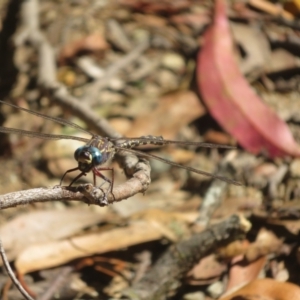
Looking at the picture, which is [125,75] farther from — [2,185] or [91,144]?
[91,144]

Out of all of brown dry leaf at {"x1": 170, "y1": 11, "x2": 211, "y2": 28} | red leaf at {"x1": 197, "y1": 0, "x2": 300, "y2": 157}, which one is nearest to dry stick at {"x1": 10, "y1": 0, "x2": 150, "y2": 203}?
brown dry leaf at {"x1": 170, "y1": 11, "x2": 211, "y2": 28}

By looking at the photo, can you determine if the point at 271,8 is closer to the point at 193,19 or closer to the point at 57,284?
the point at 193,19

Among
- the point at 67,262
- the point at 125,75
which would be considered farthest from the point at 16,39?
the point at 67,262

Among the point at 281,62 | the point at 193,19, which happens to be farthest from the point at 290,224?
the point at 193,19

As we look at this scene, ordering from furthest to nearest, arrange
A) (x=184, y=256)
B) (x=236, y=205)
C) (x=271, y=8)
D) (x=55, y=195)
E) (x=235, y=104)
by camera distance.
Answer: (x=271, y=8)
(x=235, y=104)
(x=236, y=205)
(x=184, y=256)
(x=55, y=195)

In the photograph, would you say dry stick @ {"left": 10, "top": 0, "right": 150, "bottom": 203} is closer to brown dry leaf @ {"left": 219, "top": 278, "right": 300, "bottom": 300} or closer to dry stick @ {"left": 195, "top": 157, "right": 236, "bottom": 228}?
dry stick @ {"left": 195, "top": 157, "right": 236, "bottom": 228}

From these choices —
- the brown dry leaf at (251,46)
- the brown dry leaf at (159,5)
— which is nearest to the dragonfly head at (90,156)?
the brown dry leaf at (251,46)
